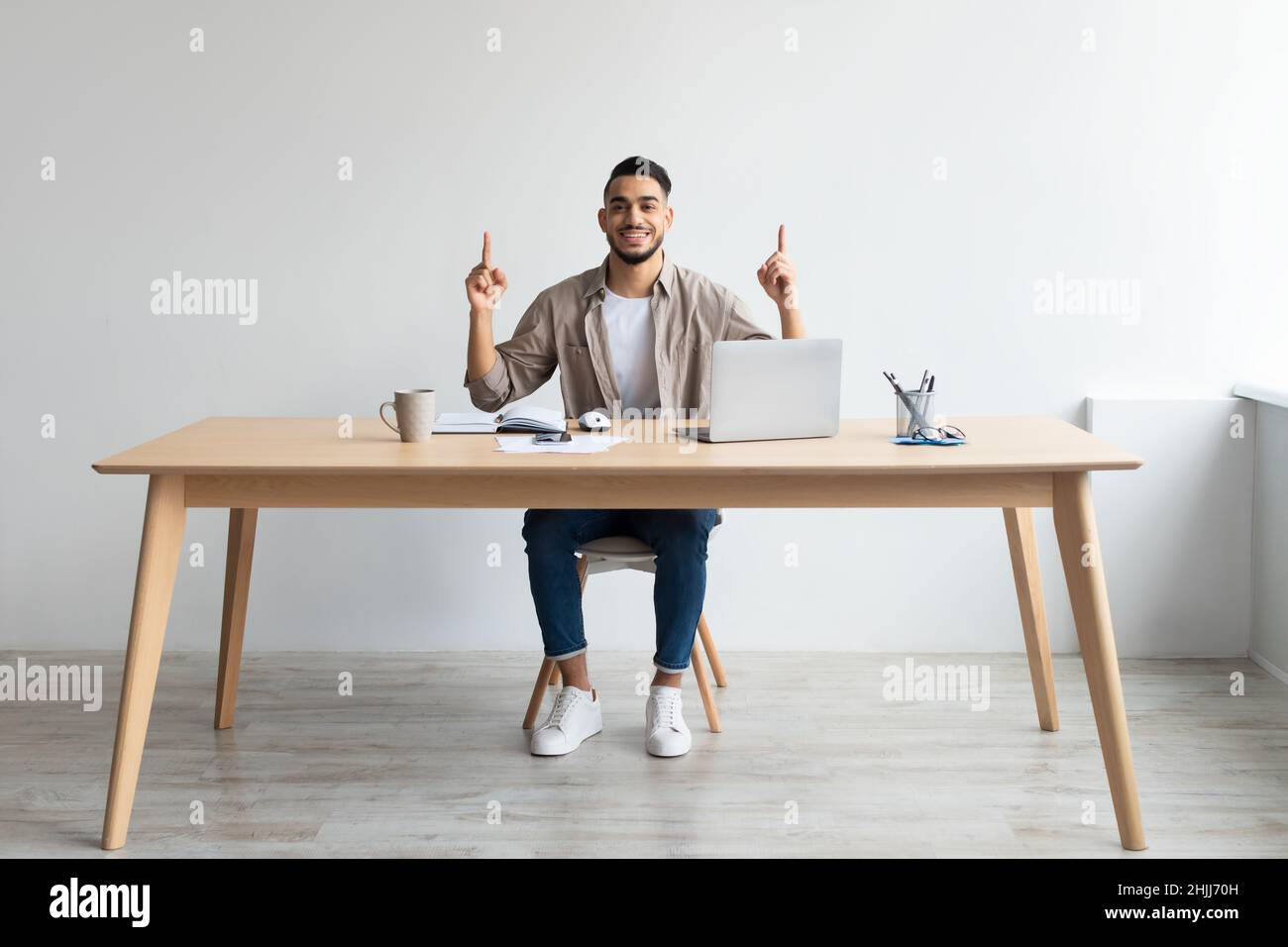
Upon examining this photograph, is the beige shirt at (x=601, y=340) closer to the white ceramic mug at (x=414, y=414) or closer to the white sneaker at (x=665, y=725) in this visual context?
the white ceramic mug at (x=414, y=414)

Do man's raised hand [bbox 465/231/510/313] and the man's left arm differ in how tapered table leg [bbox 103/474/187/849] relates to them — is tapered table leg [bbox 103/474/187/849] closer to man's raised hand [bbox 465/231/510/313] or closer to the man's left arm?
man's raised hand [bbox 465/231/510/313]

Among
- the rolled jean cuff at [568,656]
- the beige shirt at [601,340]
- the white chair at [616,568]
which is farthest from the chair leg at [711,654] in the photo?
the beige shirt at [601,340]

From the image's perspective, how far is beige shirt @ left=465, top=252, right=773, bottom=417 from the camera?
2793 millimetres

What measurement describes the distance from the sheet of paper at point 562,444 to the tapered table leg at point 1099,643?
31.9 inches

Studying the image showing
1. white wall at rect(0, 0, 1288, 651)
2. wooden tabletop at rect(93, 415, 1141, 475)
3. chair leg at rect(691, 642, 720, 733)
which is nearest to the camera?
wooden tabletop at rect(93, 415, 1141, 475)

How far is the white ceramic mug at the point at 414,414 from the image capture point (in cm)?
233

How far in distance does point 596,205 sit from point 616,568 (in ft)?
3.63

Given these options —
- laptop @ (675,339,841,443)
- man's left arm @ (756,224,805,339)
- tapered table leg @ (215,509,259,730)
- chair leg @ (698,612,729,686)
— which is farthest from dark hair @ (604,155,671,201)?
tapered table leg @ (215,509,259,730)

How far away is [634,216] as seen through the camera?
107 inches

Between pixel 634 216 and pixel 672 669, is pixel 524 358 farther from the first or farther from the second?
pixel 672 669

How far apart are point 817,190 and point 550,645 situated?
1.40 metres

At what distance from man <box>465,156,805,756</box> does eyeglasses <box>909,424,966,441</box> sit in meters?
0.46

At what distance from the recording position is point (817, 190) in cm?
321

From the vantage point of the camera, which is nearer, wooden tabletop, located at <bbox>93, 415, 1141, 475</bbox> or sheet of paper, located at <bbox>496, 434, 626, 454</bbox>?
wooden tabletop, located at <bbox>93, 415, 1141, 475</bbox>
